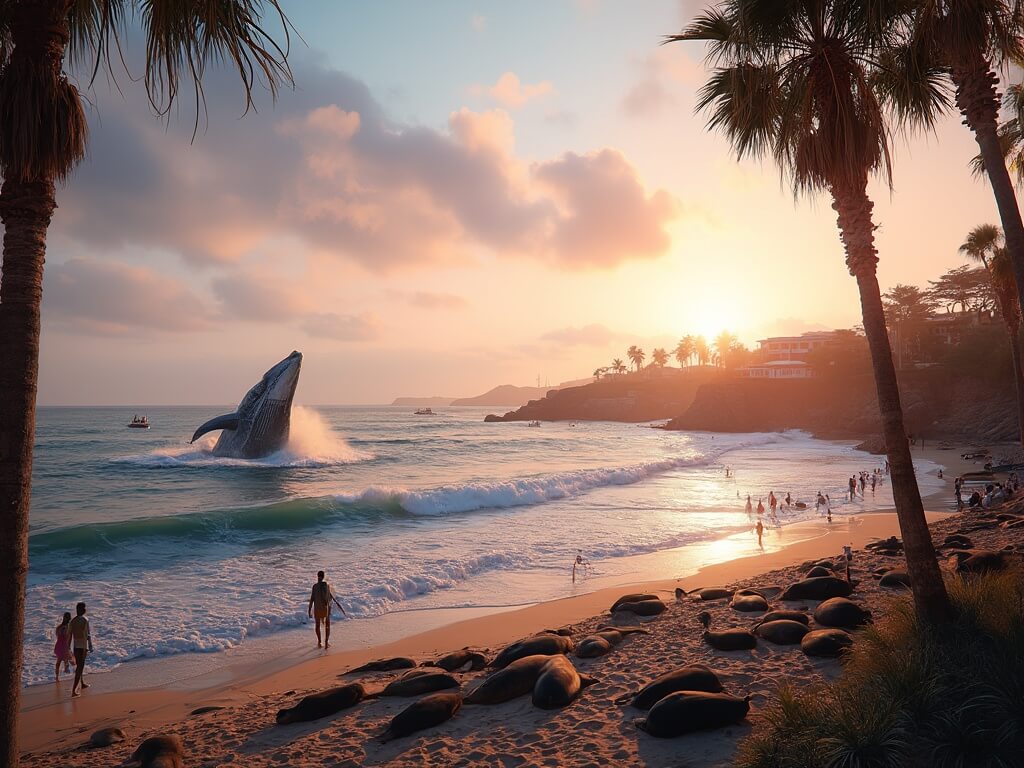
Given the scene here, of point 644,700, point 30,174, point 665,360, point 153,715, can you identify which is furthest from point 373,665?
point 665,360

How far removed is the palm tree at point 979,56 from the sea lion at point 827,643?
18.5 ft

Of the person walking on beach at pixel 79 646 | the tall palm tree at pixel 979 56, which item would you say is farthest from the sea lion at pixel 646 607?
the person walking on beach at pixel 79 646

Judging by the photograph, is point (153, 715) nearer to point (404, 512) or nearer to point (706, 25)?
point (706, 25)

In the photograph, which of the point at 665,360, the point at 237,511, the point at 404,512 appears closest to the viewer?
the point at 237,511

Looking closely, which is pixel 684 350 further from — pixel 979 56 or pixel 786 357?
pixel 979 56

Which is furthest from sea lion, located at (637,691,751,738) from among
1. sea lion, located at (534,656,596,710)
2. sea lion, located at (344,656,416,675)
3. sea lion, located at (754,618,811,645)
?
sea lion, located at (344,656,416,675)

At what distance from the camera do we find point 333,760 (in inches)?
254

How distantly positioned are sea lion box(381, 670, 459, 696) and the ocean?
200 inches

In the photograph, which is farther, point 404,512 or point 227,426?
point 227,426

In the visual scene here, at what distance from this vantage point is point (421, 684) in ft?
27.1

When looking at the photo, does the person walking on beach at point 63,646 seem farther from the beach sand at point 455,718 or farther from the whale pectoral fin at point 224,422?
the whale pectoral fin at point 224,422

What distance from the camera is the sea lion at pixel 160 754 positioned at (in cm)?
647

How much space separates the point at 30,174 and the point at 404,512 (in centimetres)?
2431

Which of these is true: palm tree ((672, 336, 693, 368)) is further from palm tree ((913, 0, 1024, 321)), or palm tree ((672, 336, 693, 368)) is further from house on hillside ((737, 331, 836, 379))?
palm tree ((913, 0, 1024, 321))
